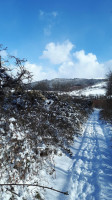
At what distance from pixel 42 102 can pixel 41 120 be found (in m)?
2.04

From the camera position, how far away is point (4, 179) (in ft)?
10.2

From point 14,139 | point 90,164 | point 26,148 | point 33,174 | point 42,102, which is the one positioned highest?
point 42,102

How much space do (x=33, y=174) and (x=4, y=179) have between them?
3.08 feet

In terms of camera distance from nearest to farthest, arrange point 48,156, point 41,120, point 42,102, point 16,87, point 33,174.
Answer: point 33,174 → point 48,156 → point 16,87 → point 41,120 → point 42,102

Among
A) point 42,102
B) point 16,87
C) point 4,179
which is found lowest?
point 4,179

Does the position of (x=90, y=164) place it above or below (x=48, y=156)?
below

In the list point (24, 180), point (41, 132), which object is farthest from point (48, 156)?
point (24, 180)

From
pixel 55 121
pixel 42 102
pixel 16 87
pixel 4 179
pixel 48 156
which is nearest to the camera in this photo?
pixel 4 179

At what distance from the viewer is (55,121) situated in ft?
24.1

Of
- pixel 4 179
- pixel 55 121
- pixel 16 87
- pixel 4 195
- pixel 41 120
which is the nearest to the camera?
pixel 4 195

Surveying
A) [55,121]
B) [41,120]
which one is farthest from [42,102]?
[41,120]

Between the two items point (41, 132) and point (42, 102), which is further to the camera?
point (42, 102)

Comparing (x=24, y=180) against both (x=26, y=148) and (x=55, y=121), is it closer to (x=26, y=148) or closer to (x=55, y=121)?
(x=26, y=148)

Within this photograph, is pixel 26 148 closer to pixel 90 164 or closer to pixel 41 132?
pixel 41 132
